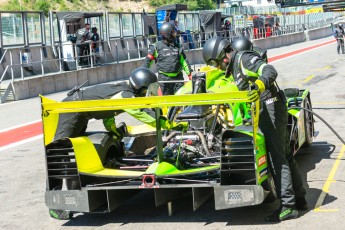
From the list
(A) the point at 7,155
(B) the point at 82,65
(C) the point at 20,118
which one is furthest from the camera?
(B) the point at 82,65

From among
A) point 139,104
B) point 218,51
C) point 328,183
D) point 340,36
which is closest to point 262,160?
point 139,104

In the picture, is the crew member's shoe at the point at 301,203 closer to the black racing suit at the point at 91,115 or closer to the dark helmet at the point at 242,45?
the black racing suit at the point at 91,115

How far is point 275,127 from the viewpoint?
23.6 ft

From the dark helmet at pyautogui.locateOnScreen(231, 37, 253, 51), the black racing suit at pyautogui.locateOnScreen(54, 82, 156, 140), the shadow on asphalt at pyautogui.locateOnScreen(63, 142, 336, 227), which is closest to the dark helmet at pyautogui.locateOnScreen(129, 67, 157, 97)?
the black racing suit at pyautogui.locateOnScreen(54, 82, 156, 140)

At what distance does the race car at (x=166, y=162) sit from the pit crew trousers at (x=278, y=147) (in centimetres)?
9

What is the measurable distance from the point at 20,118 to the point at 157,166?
11574 mm

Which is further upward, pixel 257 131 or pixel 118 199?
pixel 257 131

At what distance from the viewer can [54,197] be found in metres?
7.30

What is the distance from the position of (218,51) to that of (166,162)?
1.43 metres

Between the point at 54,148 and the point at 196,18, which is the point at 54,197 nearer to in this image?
the point at 54,148

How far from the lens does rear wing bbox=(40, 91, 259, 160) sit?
6684mm

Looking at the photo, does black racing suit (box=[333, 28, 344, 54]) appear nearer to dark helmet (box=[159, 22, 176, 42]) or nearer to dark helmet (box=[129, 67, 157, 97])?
dark helmet (box=[159, 22, 176, 42])

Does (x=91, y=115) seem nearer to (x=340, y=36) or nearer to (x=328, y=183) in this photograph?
(x=328, y=183)

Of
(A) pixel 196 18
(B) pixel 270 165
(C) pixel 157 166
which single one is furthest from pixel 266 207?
(A) pixel 196 18
